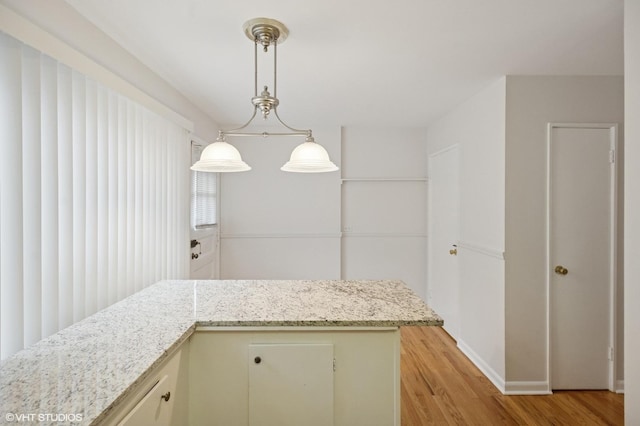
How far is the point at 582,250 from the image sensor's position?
91.7 inches

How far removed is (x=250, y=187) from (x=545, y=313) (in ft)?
10.6

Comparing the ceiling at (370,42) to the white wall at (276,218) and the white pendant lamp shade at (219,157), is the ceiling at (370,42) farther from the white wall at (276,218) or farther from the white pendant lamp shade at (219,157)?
the white wall at (276,218)

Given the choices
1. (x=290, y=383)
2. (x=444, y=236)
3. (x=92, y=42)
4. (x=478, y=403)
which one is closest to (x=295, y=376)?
(x=290, y=383)

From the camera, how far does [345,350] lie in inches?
A: 54.6

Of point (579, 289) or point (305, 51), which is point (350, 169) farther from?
point (579, 289)

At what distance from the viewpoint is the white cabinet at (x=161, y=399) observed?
968 millimetres

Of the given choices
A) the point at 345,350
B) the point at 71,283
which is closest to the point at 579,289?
the point at 345,350

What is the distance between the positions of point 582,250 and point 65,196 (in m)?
3.30

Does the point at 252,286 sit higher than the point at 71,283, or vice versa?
the point at 71,283

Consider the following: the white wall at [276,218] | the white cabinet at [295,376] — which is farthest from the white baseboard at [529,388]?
the white wall at [276,218]

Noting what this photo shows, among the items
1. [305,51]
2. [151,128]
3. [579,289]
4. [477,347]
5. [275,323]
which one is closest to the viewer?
[275,323]

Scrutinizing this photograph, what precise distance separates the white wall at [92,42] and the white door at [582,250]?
2964 mm

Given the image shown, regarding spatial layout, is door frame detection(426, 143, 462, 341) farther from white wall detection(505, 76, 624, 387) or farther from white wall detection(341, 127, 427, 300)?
white wall detection(505, 76, 624, 387)

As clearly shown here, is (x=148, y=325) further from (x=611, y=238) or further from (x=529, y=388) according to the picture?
(x=611, y=238)
